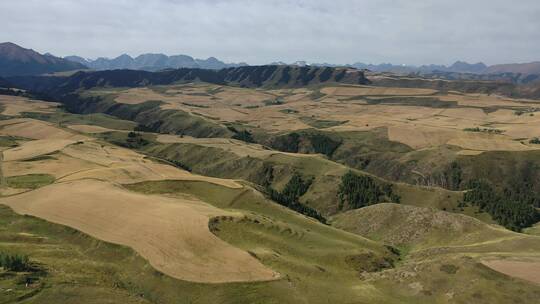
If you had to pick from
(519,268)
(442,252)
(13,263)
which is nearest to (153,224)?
(13,263)

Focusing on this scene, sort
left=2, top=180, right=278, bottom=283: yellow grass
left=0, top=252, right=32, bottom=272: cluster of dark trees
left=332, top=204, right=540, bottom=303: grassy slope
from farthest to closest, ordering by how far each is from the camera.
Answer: left=2, top=180, right=278, bottom=283: yellow grass → left=332, top=204, right=540, bottom=303: grassy slope → left=0, top=252, right=32, bottom=272: cluster of dark trees

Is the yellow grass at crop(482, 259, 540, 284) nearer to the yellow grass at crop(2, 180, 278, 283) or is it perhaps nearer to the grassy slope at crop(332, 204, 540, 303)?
the grassy slope at crop(332, 204, 540, 303)

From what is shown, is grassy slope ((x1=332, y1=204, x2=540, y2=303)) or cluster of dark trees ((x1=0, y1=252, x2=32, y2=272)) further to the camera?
grassy slope ((x1=332, y1=204, x2=540, y2=303))

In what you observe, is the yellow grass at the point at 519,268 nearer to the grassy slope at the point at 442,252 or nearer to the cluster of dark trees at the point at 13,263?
the grassy slope at the point at 442,252

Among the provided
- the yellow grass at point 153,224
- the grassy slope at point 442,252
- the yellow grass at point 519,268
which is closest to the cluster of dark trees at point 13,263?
the yellow grass at point 153,224

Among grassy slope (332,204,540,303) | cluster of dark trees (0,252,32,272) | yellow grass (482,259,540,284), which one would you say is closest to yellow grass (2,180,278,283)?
cluster of dark trees (0,252,32,272)

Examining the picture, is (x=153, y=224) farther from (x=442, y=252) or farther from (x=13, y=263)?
(x=442, y=252)

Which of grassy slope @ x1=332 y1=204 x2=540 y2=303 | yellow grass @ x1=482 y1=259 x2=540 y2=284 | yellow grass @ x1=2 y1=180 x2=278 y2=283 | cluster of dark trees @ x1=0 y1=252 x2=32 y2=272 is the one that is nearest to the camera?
cluster of dark trees @ x1=0 y1=252 x2=32 y2=272

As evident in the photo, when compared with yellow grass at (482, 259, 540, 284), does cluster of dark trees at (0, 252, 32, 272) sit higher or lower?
higher

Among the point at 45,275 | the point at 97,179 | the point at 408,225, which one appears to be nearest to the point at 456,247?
the point at 408,225
